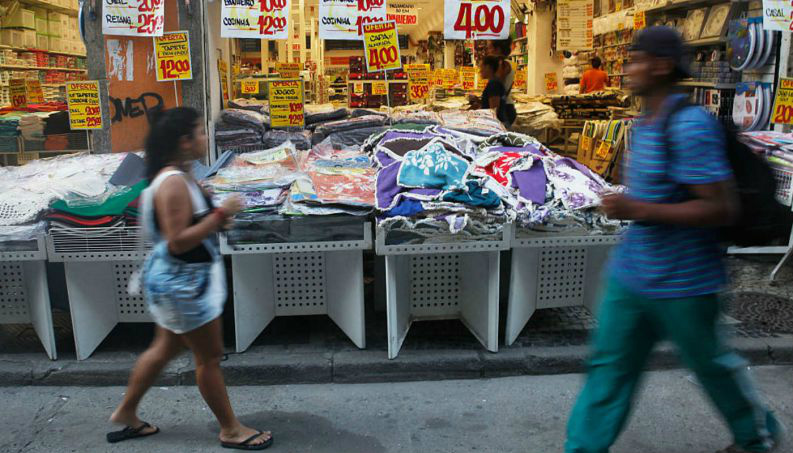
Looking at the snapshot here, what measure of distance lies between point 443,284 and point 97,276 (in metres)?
2.25

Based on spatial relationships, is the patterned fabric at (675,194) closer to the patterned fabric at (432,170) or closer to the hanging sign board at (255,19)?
the patterned fabric at (432,170)

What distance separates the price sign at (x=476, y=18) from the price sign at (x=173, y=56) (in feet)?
7.08

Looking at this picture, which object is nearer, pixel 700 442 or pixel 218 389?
pixel 218 389

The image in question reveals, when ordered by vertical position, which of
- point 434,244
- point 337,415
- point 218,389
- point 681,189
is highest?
point 681,189

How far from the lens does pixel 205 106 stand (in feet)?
18.6

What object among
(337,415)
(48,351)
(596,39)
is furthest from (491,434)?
(596,39)

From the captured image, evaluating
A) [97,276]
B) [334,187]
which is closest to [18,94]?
[97,276]

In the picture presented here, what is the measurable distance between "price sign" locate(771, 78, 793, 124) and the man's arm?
4.20 m

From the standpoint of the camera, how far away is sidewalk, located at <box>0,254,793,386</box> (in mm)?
4043

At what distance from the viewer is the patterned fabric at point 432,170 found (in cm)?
410

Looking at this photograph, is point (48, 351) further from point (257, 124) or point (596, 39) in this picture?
point (596, 39)

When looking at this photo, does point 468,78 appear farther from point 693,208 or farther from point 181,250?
point 693,208

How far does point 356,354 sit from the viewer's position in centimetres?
420

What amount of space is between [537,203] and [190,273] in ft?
6.92
